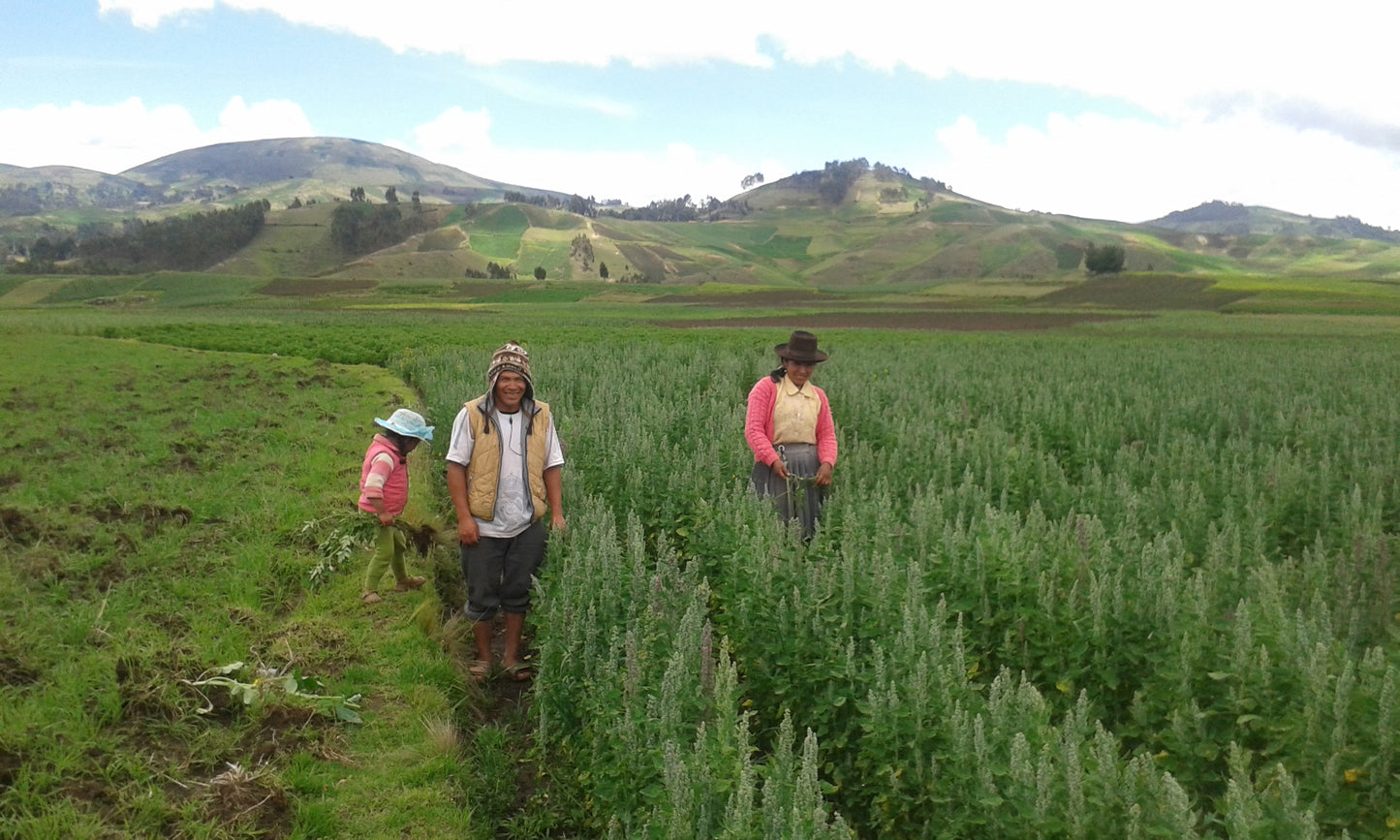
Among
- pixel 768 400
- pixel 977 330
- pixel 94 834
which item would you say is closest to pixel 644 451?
pixel 768 400

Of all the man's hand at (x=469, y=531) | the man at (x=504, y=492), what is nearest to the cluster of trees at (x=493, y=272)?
the man at (x=504, y=492)

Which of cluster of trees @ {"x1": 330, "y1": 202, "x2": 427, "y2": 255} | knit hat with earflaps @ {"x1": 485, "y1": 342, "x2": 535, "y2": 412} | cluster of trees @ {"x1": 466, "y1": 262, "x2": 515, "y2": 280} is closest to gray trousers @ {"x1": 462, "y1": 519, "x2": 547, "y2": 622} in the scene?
knit hat with earflaps @ {"x1": 485, "y1": 342, "x2": 535, "y2": 412}

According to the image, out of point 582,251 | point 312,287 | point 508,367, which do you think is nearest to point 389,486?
point 508,367

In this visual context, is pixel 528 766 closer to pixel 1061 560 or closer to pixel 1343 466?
pixel 1061 560

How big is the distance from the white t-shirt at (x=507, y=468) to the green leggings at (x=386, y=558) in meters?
1.44

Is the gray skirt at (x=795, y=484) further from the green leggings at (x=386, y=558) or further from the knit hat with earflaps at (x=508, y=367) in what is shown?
the green leggings at (x=386, y=558)

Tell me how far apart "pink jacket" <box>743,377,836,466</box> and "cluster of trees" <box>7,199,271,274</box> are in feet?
561

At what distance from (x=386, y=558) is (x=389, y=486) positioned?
2.26 ft

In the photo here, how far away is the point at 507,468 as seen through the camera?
20.5ft

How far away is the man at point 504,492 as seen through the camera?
611 cm

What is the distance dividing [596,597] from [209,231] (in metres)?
185

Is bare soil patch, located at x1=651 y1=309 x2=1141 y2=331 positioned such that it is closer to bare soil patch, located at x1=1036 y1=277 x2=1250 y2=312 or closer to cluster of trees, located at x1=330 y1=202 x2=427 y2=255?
bare soil patch, located at x1=1036 y1=277 x2=1250 y2=312

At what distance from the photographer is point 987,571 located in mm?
5465

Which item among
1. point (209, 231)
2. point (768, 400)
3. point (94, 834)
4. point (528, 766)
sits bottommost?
point (528, 766)
